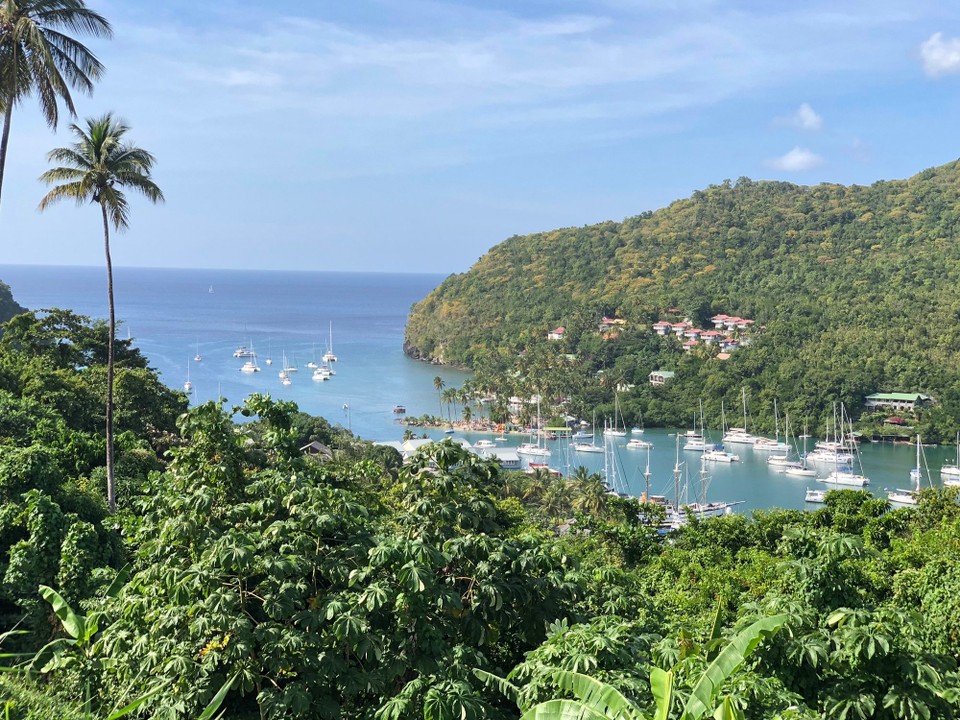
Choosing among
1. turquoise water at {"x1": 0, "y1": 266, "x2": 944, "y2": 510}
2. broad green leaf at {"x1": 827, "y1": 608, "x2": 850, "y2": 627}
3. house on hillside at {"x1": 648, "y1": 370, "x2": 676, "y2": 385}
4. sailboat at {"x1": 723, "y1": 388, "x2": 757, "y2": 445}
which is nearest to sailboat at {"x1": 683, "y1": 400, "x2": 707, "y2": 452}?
turquoise water at {"x1": 0, "y1": 266, "x2": 944, "y2": 510}

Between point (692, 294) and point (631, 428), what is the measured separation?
24547 millimetres

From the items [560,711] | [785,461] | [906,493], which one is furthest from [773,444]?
[560,711]

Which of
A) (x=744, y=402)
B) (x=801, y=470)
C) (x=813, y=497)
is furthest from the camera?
(x=744, y=402)

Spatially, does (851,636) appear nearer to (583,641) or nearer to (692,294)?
(583,641)

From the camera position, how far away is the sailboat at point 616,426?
50125mm

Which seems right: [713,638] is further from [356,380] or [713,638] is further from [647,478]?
[356,380]

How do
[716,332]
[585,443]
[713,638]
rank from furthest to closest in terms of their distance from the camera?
1. [716,332]
2. [585,443]
3. [713,638]

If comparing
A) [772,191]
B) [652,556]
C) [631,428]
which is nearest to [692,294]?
[631,428]

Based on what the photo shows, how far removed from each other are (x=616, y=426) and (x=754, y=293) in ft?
96.9

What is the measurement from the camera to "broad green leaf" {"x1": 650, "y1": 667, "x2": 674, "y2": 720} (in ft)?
10.4

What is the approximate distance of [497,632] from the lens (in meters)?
5.67

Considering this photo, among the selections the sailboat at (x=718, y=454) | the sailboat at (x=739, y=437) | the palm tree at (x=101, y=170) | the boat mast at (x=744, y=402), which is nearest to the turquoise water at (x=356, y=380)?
the sailboat at (x=718, y=454)

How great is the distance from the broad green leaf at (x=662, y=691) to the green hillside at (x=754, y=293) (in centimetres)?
4837

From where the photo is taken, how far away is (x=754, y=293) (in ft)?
244
